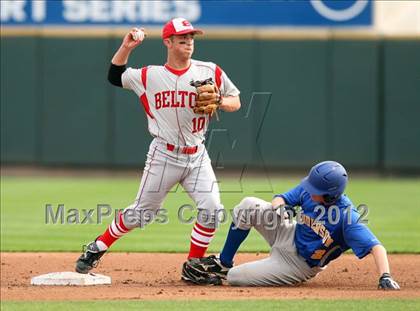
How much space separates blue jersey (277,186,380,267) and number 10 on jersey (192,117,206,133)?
0.89m

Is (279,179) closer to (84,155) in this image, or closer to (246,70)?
(246,70)

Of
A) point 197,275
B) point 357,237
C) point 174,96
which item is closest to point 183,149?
point 174,96

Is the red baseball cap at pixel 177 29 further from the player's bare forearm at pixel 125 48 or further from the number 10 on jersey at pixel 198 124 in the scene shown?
the number 10 on jersey at pixel 198 124

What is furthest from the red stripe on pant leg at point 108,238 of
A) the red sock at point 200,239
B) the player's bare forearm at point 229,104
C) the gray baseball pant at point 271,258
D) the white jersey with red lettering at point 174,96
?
the player's bare forearm at point 229,104

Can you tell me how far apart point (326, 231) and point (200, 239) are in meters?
1.04

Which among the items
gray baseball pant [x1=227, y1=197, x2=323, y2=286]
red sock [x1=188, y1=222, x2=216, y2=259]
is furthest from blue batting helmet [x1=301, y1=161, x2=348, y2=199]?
red sock [x1=188, y1=222, x2=216, y2=259]

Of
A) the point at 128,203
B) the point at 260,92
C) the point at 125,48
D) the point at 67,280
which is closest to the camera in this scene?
the point at 67,280

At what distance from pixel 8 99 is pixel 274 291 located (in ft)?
40.8

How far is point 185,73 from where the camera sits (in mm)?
7281

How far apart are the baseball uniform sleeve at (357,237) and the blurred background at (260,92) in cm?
1118

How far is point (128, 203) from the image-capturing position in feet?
43.3

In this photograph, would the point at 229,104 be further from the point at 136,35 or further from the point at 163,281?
the point at 163,281

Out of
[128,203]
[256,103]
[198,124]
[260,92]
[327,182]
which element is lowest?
[128,203]

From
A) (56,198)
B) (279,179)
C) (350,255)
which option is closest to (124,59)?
(350,255)
